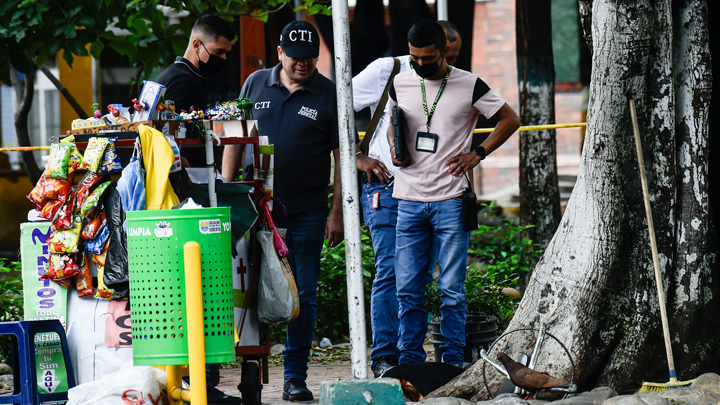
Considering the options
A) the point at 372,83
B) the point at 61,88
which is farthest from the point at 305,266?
the point at 61,88

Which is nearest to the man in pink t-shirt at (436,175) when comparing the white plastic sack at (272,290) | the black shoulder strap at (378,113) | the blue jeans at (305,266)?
the black shoulder strap at (378,113)

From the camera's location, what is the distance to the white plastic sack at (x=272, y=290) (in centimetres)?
523

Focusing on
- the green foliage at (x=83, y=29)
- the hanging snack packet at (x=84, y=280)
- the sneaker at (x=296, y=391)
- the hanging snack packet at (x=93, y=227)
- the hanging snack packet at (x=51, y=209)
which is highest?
the green foliage at (x=83, y=29)

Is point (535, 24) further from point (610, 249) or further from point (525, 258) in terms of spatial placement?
point (610, 249)

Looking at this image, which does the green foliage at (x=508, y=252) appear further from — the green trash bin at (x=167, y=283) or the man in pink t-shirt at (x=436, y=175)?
the green trash bin at (x=167, y=283)

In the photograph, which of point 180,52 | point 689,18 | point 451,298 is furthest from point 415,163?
point 180,52

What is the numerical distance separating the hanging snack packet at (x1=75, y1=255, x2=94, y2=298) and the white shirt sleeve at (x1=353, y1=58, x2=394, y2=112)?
8.36 feet

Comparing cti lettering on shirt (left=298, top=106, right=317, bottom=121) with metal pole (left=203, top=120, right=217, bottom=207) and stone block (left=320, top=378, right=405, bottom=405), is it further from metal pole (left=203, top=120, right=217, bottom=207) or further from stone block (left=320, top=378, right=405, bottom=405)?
stone block (left=320, top=378, right=405, bottom=405)

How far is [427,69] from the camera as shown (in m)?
6.00

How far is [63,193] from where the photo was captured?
4820 mm

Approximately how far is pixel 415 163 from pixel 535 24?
5.71 metres

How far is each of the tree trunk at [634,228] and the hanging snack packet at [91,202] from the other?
6.86 ft

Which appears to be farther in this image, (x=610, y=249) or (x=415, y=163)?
(x=415, y=163)

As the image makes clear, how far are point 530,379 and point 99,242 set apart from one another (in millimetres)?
2241
